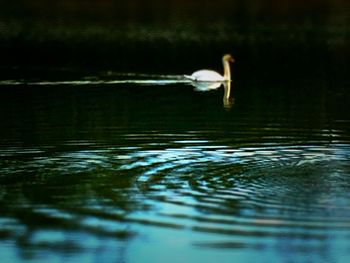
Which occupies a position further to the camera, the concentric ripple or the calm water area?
the concentric ripple

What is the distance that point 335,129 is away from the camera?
1919 cm

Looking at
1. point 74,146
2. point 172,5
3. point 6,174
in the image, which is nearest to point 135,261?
point 6,174

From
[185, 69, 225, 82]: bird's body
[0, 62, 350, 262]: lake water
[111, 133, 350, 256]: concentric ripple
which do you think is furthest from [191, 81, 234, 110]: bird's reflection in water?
[111, 133, 350, 256]: concentric ripple

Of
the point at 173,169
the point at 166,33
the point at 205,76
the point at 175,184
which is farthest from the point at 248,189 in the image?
the point at 166,33

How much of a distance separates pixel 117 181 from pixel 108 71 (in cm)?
2314

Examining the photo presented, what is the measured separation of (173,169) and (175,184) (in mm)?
1166

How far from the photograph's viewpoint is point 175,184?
12938 millimetres

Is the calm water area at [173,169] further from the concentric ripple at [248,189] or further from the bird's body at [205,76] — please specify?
the bird's body at [205,76]

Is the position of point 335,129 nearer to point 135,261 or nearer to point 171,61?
point 135,261

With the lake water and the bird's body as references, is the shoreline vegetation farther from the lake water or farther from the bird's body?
the lake water

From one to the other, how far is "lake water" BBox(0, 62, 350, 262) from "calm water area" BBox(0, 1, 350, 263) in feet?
0.07

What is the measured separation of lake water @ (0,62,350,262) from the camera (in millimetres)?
10289

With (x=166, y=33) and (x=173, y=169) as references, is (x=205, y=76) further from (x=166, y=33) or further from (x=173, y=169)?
(x=166, y=33)

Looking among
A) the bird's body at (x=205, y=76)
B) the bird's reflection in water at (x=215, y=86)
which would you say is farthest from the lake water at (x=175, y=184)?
the bird's body at (x=205, y=76)
